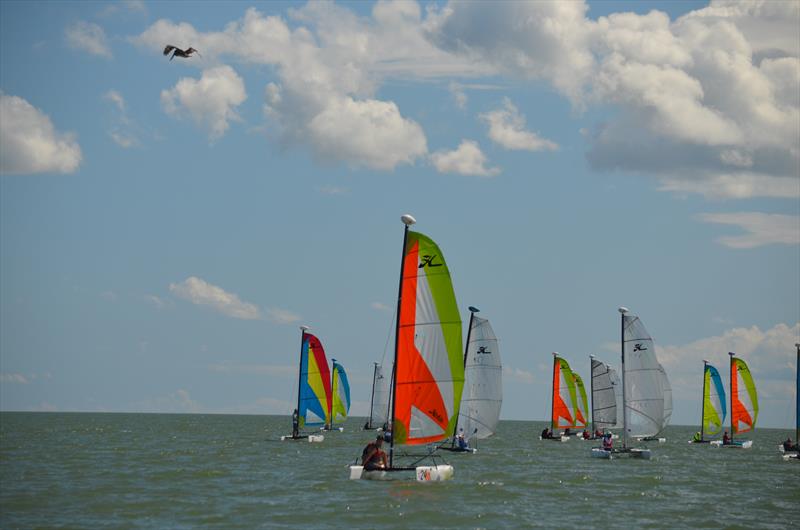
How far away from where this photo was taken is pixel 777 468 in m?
60.9

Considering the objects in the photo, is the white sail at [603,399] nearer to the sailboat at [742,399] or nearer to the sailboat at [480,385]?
the sailboat at [742,399]

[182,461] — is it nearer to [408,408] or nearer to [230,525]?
[408,408]

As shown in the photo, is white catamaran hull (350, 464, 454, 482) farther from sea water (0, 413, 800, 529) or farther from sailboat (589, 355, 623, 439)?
sailboat (589, 355, 623, 439)

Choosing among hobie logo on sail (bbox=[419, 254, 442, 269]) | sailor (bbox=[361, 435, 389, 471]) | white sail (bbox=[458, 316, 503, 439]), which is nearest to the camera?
sailor (bbox=[361, 435, 389, 471])

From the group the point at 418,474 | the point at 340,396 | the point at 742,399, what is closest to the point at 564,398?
the point at 742,399

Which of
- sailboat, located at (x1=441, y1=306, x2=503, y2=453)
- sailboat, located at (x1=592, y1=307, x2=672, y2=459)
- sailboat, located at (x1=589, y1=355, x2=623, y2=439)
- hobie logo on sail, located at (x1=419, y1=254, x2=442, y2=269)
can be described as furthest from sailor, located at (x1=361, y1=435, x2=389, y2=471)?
sailboat, located at (x1=589, y1=355, x2=623, y2=439)

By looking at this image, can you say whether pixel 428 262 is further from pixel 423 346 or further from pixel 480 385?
pixel 480 385

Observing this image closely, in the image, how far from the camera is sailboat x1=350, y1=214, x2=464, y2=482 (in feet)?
124

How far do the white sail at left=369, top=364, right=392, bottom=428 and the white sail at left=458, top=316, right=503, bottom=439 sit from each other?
135 ft

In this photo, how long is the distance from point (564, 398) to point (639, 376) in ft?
96.4

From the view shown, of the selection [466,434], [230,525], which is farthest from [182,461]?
[230,525]

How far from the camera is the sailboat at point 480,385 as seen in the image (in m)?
59.6

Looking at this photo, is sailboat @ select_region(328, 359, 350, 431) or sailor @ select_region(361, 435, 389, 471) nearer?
sailor @ select_region(361, 435, 389, 471)

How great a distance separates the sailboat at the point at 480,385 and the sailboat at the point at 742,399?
28.7 metres
